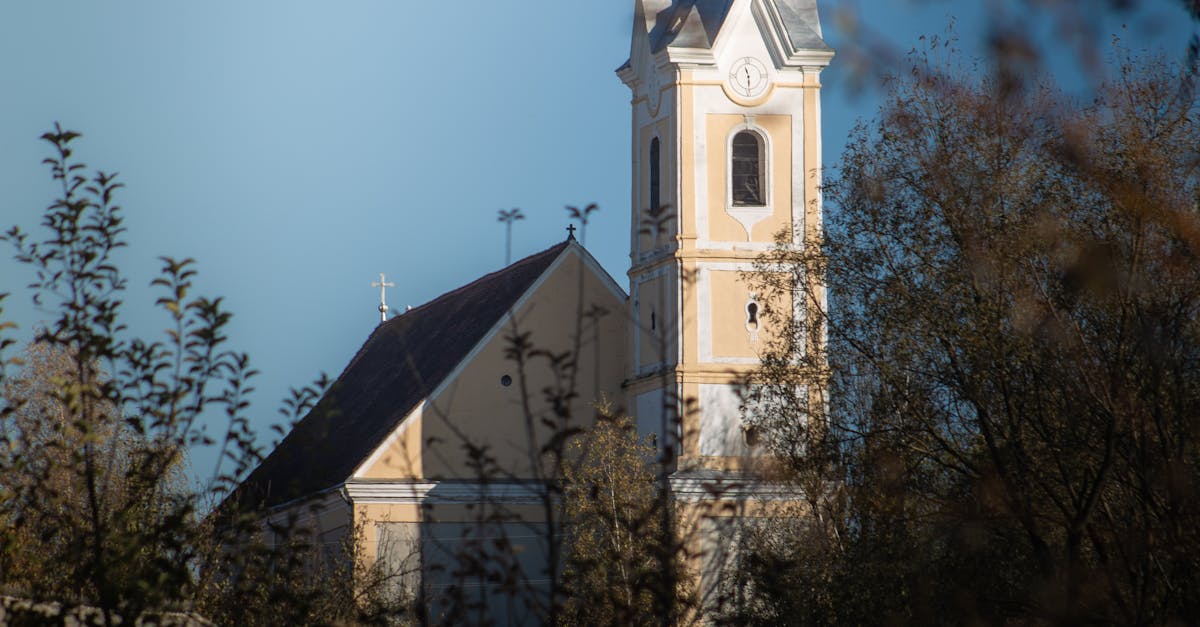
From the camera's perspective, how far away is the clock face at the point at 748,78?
3266 cm

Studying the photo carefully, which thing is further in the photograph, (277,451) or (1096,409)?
(1096,409)

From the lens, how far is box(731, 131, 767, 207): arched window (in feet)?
→ 106

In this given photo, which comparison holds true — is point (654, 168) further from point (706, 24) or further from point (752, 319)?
point (752, 319)

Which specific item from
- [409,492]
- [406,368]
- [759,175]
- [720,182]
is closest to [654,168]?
[720,182]

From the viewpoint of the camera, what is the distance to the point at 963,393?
66.8 ft

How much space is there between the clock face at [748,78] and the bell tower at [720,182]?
0.06 feet

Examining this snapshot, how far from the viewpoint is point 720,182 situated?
32.3 m

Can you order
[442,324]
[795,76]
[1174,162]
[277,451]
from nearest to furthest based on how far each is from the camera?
[277,451]
[1174,162]
[795,76]
[442,324]

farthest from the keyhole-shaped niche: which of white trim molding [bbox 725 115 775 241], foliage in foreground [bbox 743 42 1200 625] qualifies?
foliage in foreground [bbox 743 42 1200 625]

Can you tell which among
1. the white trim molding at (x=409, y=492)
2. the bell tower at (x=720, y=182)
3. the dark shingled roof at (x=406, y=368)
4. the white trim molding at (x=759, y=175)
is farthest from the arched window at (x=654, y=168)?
the white trim molding at (x=409, y=492)

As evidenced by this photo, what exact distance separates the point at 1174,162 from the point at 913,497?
4766mm

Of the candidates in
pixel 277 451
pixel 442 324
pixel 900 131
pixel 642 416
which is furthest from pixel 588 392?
pixel 277 451

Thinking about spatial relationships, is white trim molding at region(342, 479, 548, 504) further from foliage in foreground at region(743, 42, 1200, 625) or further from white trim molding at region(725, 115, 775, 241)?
foliage in foreground at region(743, 42, 1200, 625)

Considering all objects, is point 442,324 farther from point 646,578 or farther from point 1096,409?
point 646,578
